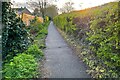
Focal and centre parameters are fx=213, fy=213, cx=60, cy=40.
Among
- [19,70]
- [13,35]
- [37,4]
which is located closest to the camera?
[19,70]

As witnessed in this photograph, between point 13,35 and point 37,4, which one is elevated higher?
point 37,4

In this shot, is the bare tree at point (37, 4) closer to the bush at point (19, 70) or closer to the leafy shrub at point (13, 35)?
the leafy shrub at point (13, 35)

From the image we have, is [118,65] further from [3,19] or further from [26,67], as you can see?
[3,19]

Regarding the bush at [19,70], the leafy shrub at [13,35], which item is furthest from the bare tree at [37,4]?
the bush at [19,70]

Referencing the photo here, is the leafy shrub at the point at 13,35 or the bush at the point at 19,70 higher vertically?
the leafy shrub at the point at 13,35

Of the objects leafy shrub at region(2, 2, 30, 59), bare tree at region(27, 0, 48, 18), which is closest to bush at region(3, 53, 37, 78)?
leafy shrub at region(2, 2, 30, 59)

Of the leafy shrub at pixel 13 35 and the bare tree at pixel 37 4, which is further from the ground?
the bare tree at pixel 37 4

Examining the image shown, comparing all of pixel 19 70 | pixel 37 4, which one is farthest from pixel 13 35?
pixel 37 4

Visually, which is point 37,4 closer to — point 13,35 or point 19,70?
point 13,35

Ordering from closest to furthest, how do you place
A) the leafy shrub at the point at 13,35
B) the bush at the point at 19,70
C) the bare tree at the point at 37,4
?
the bush at the point at 19,70 < the leafy shrub at the point at 13,35 < the bare tree at the point at 37,4

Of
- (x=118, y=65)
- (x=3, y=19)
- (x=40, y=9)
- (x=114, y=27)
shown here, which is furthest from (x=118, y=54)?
(x=40, y=9)

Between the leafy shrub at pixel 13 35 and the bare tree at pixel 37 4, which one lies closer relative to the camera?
the leafy shrub at pixel 13 35

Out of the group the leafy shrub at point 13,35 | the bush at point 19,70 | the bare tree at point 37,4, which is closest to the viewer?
the bush at point 19,70

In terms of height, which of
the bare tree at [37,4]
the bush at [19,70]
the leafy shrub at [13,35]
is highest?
the bare tree at [37,4]
